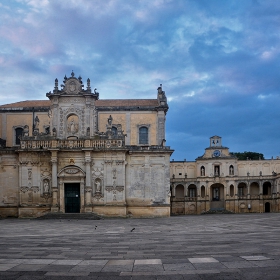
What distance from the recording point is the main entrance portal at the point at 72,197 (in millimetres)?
45719

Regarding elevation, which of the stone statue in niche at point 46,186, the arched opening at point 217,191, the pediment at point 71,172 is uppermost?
the pediment at point 71,172

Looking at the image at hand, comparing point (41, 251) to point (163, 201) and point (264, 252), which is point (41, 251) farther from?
point (163, 201)

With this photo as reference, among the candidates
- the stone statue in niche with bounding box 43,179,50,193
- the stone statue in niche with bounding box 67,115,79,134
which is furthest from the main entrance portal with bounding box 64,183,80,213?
the stone statue in niche with bounding box 67,115,79,134

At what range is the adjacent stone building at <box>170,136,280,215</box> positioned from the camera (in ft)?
263

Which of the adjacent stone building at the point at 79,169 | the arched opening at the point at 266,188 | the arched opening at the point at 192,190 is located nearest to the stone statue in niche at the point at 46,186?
the adjacent stone building at the point at 79,169

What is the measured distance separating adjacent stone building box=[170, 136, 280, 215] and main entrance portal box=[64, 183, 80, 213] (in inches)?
1486

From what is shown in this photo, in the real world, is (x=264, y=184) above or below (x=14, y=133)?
below

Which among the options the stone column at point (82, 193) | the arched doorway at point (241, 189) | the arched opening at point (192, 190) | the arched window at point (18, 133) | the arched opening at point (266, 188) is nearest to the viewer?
the stone column at point (82, 193)

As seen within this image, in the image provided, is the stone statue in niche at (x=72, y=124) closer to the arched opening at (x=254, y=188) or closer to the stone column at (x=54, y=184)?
the stone column at (x=54, y=184)

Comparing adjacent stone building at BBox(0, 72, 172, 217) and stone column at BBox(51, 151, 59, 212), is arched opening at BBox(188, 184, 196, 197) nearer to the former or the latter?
adjacent stone building at BBox(0, 72, 172, 217)

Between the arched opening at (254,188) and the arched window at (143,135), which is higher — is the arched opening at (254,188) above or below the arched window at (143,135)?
below

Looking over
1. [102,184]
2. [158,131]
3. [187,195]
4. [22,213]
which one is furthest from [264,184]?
[22,213]

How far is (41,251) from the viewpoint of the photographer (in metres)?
14.8

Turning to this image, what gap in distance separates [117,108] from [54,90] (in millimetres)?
9676
